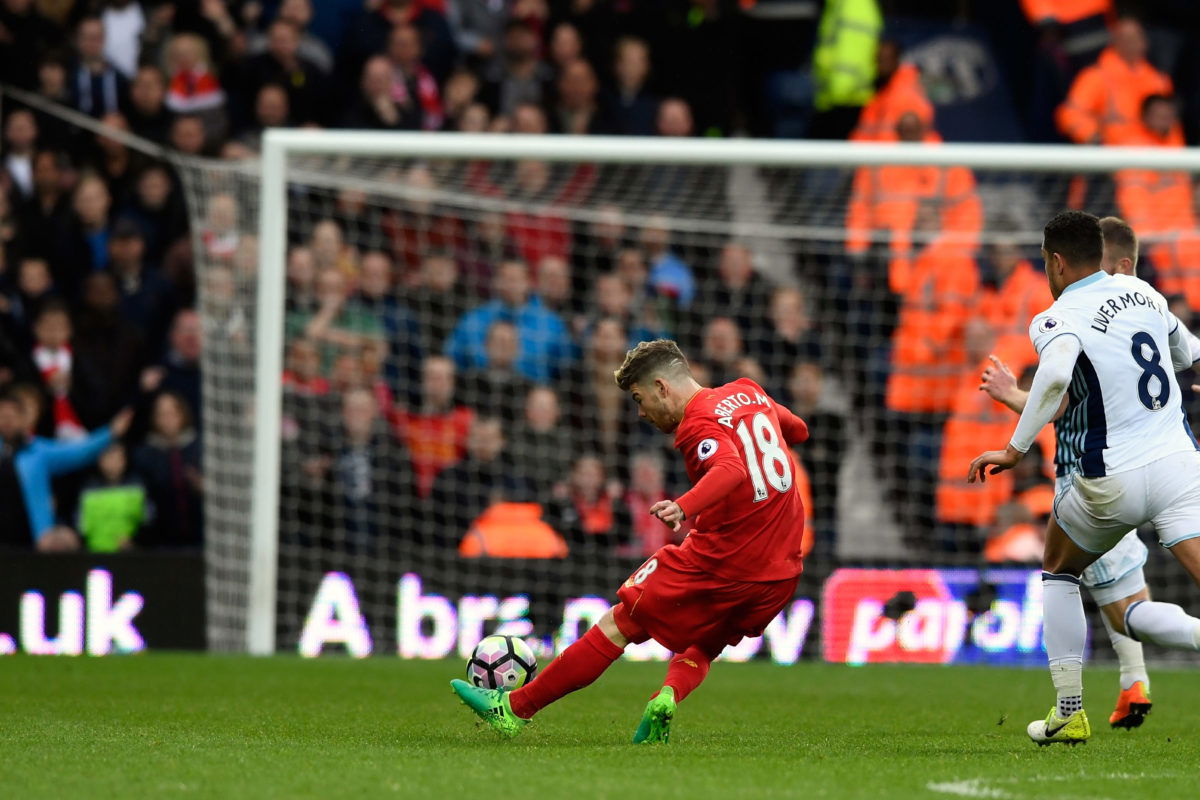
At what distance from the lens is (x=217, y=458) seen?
12.1 m

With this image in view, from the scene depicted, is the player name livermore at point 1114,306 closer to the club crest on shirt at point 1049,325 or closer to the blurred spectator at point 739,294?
the club crest on shirt at point 1049,325

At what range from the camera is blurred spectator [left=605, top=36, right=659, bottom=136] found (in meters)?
14.4

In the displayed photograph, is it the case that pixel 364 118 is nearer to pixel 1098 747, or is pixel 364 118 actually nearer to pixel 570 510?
pixel 570 510

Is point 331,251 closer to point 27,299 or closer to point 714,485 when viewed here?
point 27,299

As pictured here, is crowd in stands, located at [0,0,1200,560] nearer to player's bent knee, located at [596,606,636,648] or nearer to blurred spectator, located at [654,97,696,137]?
blurred spectator, located at [654,97,696,137]

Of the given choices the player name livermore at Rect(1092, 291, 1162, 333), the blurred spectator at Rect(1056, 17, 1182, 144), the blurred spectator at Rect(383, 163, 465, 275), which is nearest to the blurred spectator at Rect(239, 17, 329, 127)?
the blurred spectator at Rect(383, 163, 465, 275)

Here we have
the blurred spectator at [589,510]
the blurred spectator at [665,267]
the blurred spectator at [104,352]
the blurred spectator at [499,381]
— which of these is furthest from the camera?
the blurred spectator at [665,267]

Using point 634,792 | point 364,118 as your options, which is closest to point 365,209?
point 364,118

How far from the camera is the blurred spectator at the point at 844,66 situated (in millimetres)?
14256

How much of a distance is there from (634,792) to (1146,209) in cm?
991

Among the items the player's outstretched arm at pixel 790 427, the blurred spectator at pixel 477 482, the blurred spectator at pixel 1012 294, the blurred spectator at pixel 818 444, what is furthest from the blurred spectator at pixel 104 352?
the player's outstretched arm at pixel 790 427

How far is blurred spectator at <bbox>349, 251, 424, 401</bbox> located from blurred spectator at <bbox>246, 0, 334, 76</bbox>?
2435 millimetres

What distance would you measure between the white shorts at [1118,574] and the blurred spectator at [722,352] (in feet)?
17.4

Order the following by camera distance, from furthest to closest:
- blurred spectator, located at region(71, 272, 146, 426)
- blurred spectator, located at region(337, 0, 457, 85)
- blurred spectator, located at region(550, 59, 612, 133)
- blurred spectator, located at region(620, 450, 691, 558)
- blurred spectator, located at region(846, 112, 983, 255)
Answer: blurred spectator, located at region(337, 0, 457, 85), blurred spectator, located at region(550, 59, 612, 133), blurred spectator, located at region(846, 112, 983, 255), blurred spectator, located at region(71, 272, 146, 426), blurred spectator, located at region(620, 450, 691, 558)
